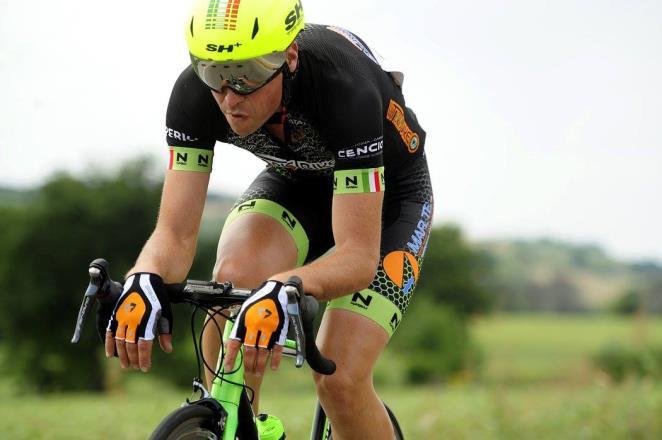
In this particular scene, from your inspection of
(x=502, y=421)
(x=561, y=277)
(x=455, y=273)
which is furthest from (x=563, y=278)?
(x=502, y=421)

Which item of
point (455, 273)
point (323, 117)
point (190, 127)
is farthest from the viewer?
point (455, 273)

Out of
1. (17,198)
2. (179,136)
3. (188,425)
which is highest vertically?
(179,136)

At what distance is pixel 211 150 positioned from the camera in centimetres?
445

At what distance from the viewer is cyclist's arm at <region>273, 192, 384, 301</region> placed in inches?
150

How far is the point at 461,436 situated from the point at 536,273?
221 feet

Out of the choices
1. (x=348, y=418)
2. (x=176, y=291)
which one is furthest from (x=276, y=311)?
(x=348, y=418)

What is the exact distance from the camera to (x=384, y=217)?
16.2ft

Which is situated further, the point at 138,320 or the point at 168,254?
the point at 168,254

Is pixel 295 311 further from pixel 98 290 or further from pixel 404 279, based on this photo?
pixel 404 279

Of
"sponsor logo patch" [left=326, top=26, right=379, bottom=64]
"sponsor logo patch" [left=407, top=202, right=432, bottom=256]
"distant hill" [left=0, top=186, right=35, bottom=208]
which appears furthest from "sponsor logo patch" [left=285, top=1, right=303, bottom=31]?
"distant hill" [left=0, top=186, right=35, bottom=208]

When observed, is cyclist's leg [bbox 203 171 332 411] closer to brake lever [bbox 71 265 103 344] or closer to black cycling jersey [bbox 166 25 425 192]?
black cycling jersey [bbox 166 25 425 192]

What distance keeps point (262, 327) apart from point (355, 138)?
1.04 metres

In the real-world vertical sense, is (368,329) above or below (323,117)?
below

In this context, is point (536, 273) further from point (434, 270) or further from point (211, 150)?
point (211, 150)
